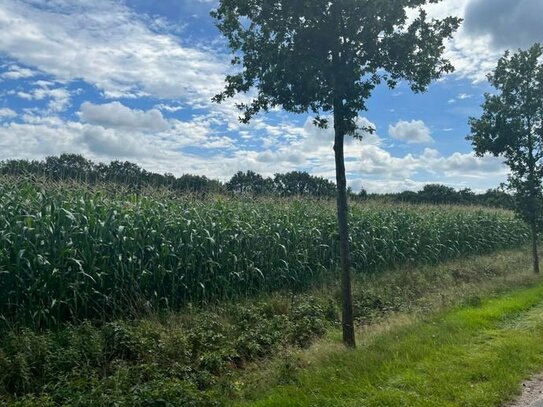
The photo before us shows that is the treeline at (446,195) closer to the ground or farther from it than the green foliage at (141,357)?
farther from it

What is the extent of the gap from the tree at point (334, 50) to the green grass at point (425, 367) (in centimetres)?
209

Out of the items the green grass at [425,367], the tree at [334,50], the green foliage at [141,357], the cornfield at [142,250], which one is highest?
the tree at [334,50]

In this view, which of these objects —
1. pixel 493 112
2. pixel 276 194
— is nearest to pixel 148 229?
pixel 276 194

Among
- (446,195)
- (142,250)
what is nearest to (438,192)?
(446,195)

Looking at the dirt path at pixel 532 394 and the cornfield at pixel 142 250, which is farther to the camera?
the cornfield at pixel 142 250

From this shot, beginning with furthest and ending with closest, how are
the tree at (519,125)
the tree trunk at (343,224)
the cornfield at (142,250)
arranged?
the tree at (519,125) → the cornfield at (142,250) → the tree trunk at (343,224)

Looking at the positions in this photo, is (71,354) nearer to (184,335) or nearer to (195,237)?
(184,335)

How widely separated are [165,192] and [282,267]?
3511mm

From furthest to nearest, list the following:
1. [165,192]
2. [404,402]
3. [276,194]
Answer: [276,194]
[165,192]
[404,402]

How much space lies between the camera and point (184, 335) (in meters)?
7.41

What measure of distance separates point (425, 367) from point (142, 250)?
537 cm

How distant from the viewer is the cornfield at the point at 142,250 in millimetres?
7602

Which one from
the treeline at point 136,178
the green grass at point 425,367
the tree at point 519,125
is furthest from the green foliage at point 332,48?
the tree at point 519,125

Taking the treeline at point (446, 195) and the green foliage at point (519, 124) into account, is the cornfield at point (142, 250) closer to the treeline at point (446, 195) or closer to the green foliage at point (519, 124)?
the green foliage at point (519, 124)
